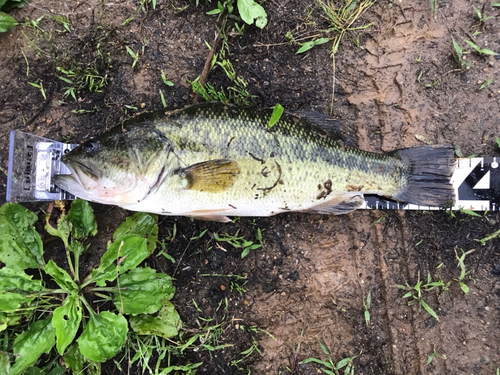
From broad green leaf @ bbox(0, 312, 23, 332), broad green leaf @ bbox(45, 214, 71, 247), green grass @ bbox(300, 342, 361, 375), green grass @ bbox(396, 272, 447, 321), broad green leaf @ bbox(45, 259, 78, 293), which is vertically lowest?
green grass @ bbox(300, 342, 361, 375)

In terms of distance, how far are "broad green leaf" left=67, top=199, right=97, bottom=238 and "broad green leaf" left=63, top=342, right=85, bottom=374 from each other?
1.01 metres

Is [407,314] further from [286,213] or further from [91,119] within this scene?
[91,119]

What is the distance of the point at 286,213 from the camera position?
357 cm

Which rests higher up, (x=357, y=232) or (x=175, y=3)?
(x=175, y=3)

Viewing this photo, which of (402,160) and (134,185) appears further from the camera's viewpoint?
(402,160)

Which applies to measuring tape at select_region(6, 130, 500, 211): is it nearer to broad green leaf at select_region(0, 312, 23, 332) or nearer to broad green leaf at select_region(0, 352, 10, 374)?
broad green leaf at select_region(0, 312, 23, 332)

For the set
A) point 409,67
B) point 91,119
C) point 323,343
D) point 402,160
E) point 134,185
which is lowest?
point 323,343

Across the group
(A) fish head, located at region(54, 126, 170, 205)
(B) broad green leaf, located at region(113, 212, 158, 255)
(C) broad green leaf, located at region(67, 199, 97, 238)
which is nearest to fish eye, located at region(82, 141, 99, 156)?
(A) fish head, located at region(54, 126, 170, 205)

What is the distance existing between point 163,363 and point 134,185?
5.87 ft

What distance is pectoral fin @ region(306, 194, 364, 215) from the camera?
10.7 ft

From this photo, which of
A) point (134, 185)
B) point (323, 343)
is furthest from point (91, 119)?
point (323, 343)

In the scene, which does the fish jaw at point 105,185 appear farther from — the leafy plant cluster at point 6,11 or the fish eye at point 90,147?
A: the leafy plant cluster at point 6,11

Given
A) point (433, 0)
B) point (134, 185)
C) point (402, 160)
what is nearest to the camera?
point (134, 185)

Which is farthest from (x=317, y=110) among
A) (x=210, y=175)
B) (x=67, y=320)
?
(x=67, y=320)
